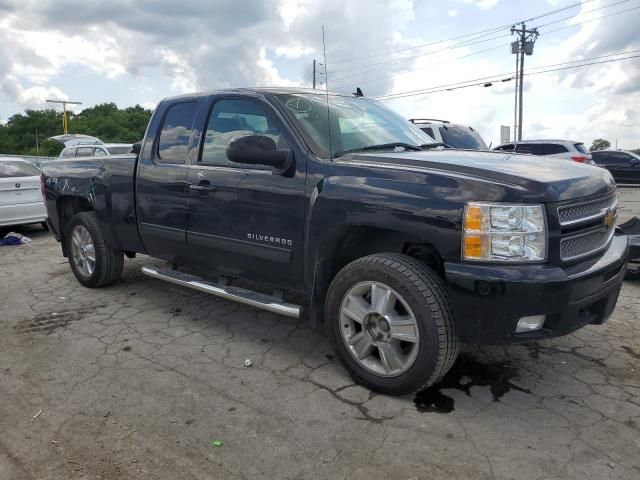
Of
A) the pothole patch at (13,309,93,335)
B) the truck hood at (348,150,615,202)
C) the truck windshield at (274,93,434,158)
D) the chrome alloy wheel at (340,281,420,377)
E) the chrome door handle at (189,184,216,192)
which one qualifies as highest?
the truck windshield at (274,93,434,158)

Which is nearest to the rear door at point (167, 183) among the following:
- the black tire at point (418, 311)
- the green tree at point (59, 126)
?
the black tire at point (418, 311)

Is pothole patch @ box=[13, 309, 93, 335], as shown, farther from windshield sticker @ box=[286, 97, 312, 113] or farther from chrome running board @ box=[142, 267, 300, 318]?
windshield sticker @ box=[286, 97, 312, 113]

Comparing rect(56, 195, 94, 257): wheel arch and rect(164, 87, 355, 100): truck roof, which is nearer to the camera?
rect(164, 87, 355, 100): truck roof

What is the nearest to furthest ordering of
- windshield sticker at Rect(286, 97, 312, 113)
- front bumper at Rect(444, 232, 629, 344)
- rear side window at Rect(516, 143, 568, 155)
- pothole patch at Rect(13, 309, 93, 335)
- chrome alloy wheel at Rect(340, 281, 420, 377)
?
front bumper at Rect(444, 232, 629, 344), chrome alloy wheel at Rect(340, 281, 420, 377), windshield sticker at Rect(286, 97, 312, 113), pothole patch at Rect(13, 309, 93, 335), rear side window at Rect(516, 143, 568, 155)

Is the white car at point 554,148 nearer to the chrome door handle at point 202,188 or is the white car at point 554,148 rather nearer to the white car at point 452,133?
the white car at point 452,133

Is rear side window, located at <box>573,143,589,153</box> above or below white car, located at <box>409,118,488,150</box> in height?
below

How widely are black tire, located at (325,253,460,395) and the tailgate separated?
7620 millimetres

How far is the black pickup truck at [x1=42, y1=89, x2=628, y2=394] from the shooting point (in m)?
2.75

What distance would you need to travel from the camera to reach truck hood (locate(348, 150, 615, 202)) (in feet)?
9.08

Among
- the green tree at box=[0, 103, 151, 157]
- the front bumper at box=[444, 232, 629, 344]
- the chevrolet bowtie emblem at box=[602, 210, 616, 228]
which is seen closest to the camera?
the front bumper at box=[444, 232, 629, 344]

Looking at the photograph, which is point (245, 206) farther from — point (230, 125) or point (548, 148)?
point (548, 148)

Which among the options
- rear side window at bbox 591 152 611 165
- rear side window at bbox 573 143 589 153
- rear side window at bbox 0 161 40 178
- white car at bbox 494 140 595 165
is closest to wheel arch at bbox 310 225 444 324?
rear side window at bbox 0 161 40 178

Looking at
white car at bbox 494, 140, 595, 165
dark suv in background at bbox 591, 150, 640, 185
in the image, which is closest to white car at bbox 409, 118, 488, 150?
white car at bbox 494, 140, 595, 165

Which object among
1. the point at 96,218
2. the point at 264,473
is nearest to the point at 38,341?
the point at 96,218
